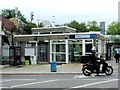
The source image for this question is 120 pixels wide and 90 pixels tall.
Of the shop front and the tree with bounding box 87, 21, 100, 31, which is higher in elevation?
the tree with bounding box 87, 21, 100, 31

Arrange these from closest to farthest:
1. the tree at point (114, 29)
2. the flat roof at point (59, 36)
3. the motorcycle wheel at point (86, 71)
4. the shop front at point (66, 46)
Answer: the motorcycle wheel at point (86, 71) < the flat roof at point (59, 36) < the shop front at point (66, 46) < the tree at point (114, 29)

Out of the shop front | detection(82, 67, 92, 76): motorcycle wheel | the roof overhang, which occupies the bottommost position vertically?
detection(82, 67, 92, 76): motorcycle wheel

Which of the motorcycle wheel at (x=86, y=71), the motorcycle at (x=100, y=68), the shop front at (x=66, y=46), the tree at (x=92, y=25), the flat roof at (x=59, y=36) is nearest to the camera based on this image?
the motorcycle at (x=100, y=68)

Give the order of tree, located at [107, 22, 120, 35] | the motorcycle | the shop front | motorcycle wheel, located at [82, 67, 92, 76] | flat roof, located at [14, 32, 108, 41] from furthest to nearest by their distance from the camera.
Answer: tree, located at [107, 22, 120, 35], the shop front, flat roof, located at [14, 32, 108, 41], motorcycle wheel, located at [82, 67, 92, 76], the motorcycle

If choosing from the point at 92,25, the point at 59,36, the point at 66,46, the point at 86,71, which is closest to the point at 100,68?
the point at 86,71

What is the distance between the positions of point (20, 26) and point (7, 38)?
49.2ft

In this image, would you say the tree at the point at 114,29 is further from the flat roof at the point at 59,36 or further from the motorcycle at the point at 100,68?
the motorcycle at the point at 100,68

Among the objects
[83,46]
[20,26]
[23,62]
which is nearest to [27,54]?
[23,62]

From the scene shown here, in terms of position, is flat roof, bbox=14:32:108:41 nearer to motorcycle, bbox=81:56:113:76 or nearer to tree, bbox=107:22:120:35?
motorcycle, bbox=81:56:113:76

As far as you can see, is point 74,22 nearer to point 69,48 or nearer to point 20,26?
point 20,26

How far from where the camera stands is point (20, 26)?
5691 centimetres

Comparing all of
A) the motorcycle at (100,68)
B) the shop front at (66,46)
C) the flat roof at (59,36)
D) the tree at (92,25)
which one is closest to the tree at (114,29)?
the tree at (92,25)

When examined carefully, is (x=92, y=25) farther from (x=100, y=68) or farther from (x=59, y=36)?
(x=100, y=68)

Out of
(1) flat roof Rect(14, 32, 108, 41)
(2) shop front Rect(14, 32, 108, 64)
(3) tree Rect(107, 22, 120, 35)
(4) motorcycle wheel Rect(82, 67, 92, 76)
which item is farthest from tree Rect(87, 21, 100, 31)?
(4) motorcycle wheel Rect(82, 67, 92, 76)
